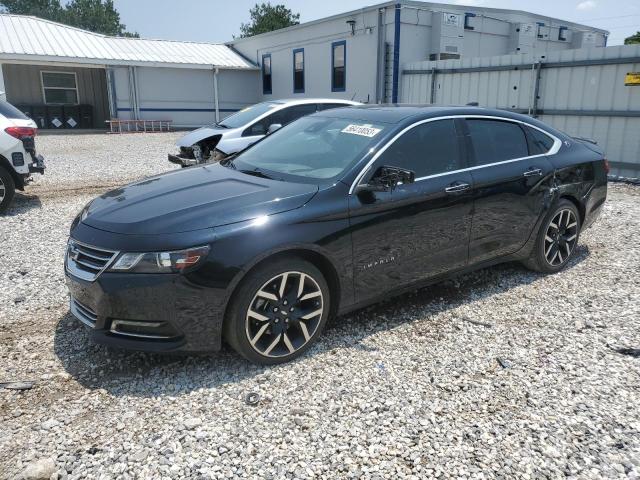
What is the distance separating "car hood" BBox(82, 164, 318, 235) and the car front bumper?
0.32 metres

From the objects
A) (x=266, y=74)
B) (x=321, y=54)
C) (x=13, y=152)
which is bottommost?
(x=13, y=152)

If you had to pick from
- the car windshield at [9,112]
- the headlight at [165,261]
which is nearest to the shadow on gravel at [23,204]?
the car windshield at [9,112]

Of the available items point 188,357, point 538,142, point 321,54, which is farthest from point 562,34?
point 188,357

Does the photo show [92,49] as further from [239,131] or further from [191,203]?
[191,203]

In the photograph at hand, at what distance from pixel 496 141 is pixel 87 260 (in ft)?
11.4

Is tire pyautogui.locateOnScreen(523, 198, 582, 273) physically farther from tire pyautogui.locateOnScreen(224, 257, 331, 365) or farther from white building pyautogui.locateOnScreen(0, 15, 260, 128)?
white building pyautogui.locateOnScreen(0, 15, 260, 128)

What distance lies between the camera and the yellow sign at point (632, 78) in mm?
10102

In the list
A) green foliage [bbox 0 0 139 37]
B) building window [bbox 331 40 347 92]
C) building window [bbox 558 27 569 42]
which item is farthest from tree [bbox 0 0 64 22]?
building window [bbox 558 27 569 42]

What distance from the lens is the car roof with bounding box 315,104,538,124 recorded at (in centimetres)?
420

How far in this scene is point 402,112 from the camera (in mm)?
4320

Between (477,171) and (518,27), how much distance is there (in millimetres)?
18474

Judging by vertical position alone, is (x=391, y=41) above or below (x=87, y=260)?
above

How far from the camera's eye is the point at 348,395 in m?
3.16

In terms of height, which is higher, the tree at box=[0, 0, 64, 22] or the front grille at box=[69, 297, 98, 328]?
the tree at box=[0, 0, 64, 22]
